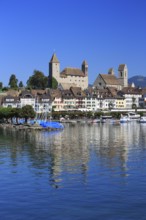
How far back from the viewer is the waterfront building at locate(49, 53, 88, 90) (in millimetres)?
164625

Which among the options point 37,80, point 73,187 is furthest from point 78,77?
point 73,187

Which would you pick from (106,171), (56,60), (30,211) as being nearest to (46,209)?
(30,211)

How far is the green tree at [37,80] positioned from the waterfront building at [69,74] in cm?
665

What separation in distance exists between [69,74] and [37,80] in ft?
67.9

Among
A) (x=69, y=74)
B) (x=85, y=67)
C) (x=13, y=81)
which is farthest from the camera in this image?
(x=85, y=67)

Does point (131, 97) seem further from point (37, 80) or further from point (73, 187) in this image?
point (73, 187)

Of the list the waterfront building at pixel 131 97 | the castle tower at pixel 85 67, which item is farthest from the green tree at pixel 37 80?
the waterfront building at pixel 131 97

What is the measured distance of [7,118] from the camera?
4222 inches

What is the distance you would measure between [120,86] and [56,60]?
33.7 metres

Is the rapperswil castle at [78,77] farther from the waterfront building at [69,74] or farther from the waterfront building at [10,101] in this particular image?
the waterfront building at [10,101]

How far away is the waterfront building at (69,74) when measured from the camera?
165 metres

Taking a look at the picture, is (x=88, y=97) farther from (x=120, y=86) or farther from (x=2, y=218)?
(x=2, y=218)

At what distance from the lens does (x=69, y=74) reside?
170875mm

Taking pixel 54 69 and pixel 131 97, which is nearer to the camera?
pixel 54 69
